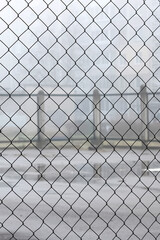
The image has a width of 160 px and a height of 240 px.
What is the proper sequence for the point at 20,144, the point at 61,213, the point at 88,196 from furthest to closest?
the point at 20,144
the point at 88,196
the point at 61,213

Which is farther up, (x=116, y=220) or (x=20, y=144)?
(x=116, y=220)

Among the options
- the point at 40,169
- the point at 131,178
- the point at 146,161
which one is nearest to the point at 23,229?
the point at 131,178

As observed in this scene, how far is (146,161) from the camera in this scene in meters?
7.62

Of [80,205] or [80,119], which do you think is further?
[80,119]

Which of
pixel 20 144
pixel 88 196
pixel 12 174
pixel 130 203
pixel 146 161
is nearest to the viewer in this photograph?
pixel 130 203

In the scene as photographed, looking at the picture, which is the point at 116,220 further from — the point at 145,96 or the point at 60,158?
the point at 145,96

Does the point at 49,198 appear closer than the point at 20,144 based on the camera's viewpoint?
Yes

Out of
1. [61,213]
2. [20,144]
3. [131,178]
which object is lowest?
[20,144]

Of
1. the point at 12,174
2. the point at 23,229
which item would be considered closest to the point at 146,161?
the point at 12,174

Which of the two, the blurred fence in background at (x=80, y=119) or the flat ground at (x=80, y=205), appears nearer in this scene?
the flat ground at (x=80, y=205)

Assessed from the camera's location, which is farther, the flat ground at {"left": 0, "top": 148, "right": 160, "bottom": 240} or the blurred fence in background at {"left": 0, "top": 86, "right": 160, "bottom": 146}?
the blurred fence in background at {"left": 0, "top": 86, "right": 160, "bottom": 146}

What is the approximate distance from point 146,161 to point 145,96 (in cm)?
230

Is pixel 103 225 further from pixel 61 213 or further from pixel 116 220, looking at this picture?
pixel 61 213

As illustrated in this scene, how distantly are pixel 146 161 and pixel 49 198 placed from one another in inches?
118
